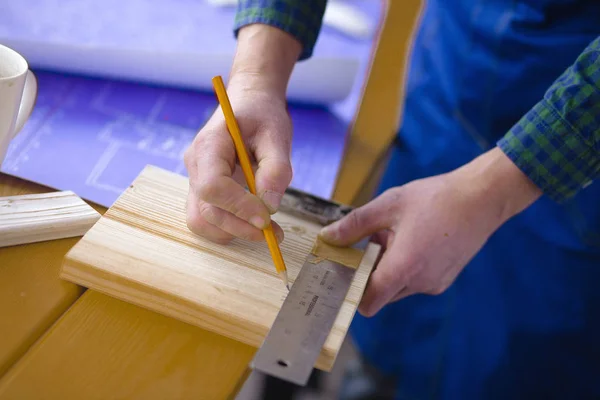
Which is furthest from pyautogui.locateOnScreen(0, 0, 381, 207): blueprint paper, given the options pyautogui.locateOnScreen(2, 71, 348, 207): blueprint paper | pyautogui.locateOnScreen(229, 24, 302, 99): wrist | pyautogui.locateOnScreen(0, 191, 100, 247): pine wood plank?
pyautogui.locateOnScreen(229, 24, 302, 99): wrist

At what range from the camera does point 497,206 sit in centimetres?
96

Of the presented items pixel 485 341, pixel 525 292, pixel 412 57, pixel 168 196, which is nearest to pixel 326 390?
pixel 485 341

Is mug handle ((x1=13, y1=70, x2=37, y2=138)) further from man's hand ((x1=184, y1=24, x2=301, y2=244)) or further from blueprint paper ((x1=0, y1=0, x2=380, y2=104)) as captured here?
blueprint paper ((x1=0, y1=0, x2=380, y2=104))

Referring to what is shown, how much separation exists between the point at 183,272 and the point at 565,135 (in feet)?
2.07

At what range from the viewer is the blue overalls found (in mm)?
1229

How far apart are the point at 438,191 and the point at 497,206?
106mm

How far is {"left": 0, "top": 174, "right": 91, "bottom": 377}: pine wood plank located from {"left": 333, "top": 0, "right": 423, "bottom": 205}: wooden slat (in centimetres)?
93

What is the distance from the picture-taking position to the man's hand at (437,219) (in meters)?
0.91

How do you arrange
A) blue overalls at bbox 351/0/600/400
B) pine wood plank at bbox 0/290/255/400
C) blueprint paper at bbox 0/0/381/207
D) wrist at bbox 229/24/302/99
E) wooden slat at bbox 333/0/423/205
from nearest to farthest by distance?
pine wood plank at bbox 0/290/255/400 → wrist at bbox 229/24/302/99 → blueprint paper at bbox 0/0/381/207 → blue overalls at bbox 351/0/600/400 → wooden slat at bbox 333/0/423/205

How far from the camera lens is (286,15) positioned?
3.55 feet

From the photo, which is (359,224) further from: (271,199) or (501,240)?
(501,240)

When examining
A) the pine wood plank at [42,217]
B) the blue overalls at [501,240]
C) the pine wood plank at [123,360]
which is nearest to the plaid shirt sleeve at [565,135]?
the blue overalls at [501,240]

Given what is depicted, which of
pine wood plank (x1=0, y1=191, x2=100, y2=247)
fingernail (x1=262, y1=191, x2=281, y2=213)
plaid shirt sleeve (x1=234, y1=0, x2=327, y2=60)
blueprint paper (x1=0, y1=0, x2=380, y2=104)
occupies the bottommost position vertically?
blueprint paper (x1=0, y1=0, x2=380, y2=104)

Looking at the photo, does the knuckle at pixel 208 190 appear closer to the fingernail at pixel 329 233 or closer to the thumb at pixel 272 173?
the thumb at pixel 272 173
